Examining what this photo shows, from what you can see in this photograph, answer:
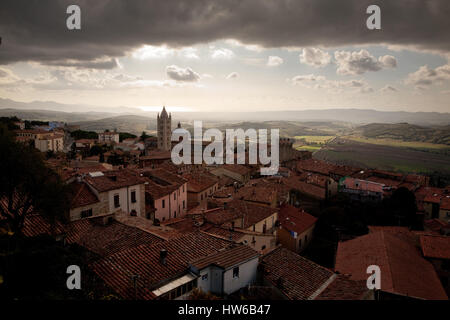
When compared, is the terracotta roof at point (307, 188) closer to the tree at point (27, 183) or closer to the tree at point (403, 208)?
the tree at point (403, 208)

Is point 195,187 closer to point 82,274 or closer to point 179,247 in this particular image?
point 179,247

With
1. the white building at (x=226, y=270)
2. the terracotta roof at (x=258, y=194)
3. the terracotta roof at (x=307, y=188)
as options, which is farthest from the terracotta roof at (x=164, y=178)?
the terracotta roof at (x=307, y=188)

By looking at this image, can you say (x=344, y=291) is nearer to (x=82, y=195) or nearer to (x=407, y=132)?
(x=82, y=195)

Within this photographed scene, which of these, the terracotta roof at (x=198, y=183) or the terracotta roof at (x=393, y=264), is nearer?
the terracotta roof at (x=393, y=264)

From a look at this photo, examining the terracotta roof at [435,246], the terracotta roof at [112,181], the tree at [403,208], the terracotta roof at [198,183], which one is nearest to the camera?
the terracotta roof at [112,181]

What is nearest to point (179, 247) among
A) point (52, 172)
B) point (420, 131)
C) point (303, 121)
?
point (52, 172)

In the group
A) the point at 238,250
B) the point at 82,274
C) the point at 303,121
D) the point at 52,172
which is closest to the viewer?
the point at 82,274

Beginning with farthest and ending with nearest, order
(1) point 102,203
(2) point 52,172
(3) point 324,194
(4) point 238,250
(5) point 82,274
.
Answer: (3) point 324,194 → (1) point 102,203 → (2) point 52,172 → (4) point 238,250 → (5) point 82,274

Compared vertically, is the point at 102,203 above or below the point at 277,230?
above
